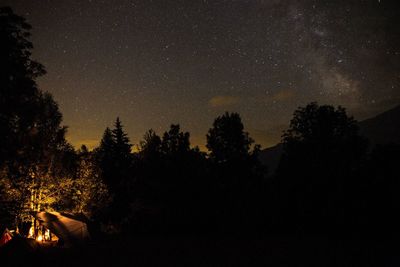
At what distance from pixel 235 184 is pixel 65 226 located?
17801 mm

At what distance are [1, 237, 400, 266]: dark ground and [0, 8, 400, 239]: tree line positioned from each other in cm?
466

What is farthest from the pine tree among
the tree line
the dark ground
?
the dark ground

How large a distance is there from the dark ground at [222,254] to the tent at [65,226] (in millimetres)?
748

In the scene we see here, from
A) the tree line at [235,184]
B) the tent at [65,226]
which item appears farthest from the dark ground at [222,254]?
the tree line at [235,184]

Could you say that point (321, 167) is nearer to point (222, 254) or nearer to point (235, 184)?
point (235, 184)

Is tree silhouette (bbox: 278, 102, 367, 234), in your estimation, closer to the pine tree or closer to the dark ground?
the dark ground

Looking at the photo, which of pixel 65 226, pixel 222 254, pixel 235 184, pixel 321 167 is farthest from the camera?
pixel 235 184

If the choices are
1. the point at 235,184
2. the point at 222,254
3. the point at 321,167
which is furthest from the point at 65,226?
the point at 321,167

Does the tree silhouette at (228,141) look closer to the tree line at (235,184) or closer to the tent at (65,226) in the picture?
the tree line at (235,184)

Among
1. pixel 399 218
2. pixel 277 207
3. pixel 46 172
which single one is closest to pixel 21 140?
pixel 46 172

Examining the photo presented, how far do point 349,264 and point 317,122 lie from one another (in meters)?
19.4

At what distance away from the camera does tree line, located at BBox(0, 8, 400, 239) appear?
82.7 ft

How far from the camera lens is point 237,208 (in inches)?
1318

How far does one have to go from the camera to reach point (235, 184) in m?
34.6
